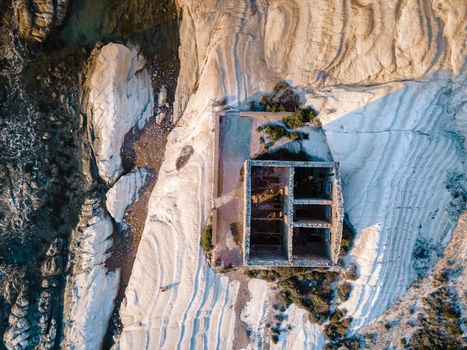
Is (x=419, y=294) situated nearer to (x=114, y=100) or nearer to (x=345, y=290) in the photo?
(x=345, y=290)

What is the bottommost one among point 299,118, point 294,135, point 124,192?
point 124,192

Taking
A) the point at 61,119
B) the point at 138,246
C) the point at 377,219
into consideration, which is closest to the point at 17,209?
the point at 61,119

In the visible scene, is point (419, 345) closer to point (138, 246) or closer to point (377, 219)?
point (377, 219)

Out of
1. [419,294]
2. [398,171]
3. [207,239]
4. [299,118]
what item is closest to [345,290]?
[419,294]

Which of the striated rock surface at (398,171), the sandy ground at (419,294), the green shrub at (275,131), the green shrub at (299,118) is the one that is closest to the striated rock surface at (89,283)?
the green shrub at (275,131)

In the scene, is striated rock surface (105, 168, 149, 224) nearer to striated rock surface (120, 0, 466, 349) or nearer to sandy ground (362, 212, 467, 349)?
striated rock surface (120, 0, 466, 349)

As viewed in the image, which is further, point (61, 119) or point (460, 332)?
point (61, 119)

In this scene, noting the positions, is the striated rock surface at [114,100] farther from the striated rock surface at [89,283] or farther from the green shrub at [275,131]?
the green shrub at [275,131]
